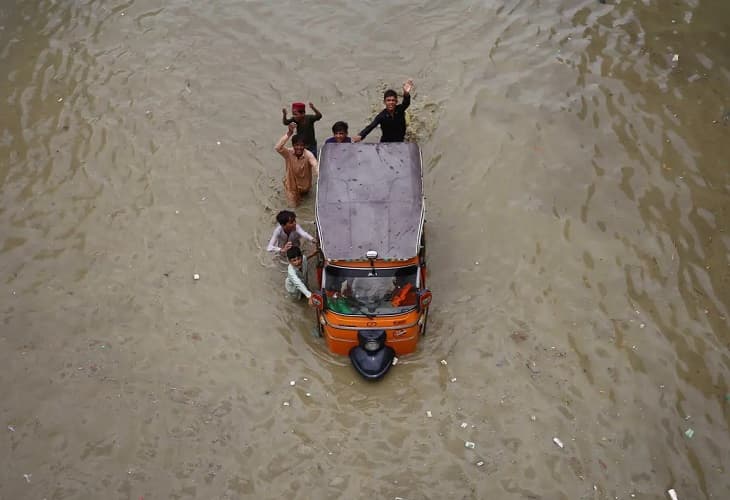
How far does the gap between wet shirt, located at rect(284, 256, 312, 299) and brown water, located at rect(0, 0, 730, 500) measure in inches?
16.9

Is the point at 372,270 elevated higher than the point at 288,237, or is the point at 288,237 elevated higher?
the point at 372,270

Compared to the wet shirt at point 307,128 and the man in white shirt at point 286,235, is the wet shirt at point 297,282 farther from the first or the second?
the wet shirt at point 307,128

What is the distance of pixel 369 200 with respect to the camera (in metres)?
8.85

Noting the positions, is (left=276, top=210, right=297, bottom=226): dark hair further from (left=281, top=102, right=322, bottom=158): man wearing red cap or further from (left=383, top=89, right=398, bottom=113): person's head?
(left=383, top=89, right=398, bottom=113): person's head

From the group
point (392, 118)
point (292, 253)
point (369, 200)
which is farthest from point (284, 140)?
point (292, 253)

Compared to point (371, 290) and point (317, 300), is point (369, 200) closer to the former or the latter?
point (371, 290)

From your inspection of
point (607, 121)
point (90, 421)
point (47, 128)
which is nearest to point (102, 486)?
point (90, 421)

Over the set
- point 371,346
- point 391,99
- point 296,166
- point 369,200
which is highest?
point 391,99

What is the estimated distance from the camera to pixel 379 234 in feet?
28.0

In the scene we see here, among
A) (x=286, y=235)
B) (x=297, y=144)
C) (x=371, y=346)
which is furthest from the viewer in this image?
(x=297, y=144)

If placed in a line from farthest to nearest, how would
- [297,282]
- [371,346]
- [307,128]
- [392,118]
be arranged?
1. [307,128]
2. [392,118]
3. [297,282]
4. [371,346]

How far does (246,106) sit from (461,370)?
7159mm

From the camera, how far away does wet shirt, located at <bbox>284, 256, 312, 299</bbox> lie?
8992 millimetres

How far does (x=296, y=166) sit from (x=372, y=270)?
2703 mm
